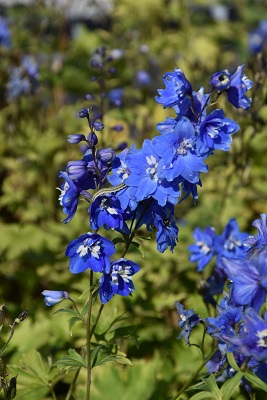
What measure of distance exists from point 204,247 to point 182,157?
1455 millimetres

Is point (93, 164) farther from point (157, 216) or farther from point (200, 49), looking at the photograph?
point (200, 49)

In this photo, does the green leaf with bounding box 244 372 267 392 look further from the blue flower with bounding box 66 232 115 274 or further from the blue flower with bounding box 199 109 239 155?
the blue flower with bounding box 199 109 239 155

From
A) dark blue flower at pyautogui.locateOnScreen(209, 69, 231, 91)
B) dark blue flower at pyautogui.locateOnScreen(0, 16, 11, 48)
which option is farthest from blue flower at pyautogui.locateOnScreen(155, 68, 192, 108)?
dark blue flower at pyautogui.locateOnScreen(0, 16, 11, 48)

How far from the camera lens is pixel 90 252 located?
204 cm

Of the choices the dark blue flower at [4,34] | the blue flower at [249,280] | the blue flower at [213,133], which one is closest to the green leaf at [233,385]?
the blue flower at [249,280]

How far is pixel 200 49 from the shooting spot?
8.20 m

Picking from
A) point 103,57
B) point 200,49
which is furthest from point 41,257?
point 200,49

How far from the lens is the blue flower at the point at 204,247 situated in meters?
3.22

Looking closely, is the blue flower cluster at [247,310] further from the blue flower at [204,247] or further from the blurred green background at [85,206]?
the blue flower at [204,247]

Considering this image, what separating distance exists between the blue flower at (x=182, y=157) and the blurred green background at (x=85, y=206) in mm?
861

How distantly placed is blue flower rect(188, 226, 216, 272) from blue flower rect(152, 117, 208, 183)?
132 cm

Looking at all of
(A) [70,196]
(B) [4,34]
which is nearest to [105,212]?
(A) [70,196]

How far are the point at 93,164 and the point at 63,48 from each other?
5.37 m

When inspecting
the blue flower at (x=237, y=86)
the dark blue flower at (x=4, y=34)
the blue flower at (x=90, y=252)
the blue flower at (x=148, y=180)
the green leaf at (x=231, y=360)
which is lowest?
the dark blue flower at (x=4, y=34)
